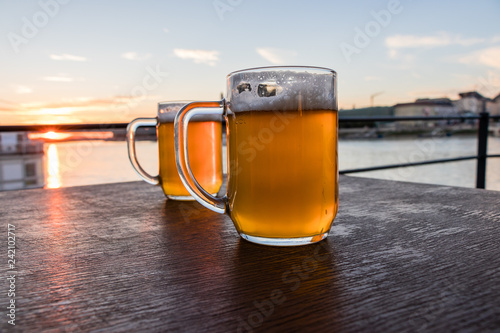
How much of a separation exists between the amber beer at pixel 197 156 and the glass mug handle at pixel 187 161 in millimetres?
210

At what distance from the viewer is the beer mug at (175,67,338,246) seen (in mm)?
410

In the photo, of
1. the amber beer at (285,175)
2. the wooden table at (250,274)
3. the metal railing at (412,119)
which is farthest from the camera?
the metal railing at (412,119)

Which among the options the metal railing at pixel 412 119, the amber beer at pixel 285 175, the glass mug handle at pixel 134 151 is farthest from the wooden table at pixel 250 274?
the metal railing at pixel 412 119

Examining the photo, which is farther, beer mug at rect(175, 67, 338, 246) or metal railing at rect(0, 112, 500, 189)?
metal railing at rect(0, 112, 500, 189)

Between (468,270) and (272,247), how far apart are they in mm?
180

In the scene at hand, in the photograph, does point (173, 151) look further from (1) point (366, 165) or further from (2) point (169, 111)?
(1) point (366, 165)

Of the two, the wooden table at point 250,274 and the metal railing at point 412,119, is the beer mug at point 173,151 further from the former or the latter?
the metal railing at point 412,119

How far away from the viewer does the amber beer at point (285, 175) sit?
41 cm

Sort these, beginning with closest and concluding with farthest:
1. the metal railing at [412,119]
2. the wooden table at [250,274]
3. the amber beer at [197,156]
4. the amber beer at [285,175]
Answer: the wooden table at [250,274]
the amber beer at [285,175]
the amber beer at [197,156]
the metal railing at [412,119]

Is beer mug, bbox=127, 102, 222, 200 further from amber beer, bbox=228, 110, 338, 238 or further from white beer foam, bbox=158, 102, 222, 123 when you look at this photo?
amber beer, bbox=228, 110, 338, 238

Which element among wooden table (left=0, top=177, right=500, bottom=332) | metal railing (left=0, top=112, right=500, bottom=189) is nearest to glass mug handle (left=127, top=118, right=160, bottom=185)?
wooden table (left=0, top=177, right=500, bottom=332)

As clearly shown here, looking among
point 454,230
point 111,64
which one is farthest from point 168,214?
point 111,64

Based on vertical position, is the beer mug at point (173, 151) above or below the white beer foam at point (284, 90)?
below

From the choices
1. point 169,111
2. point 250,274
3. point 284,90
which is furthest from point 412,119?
point 250,274
